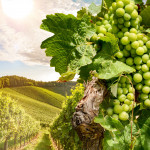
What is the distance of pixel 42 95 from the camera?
195ft

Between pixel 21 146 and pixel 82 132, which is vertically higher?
pixel 82 132

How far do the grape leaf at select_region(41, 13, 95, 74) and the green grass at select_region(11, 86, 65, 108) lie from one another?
5751 centimetres

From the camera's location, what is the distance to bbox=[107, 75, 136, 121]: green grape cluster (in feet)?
3.14

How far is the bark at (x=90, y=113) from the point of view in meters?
0.94

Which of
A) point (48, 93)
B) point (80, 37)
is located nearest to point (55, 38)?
point (80, 37)

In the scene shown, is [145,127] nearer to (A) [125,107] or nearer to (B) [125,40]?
(A) [125,107]

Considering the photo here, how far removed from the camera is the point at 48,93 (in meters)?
62.2

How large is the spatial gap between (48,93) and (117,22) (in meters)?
62.5

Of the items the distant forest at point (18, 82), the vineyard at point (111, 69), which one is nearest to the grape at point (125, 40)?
the vineyard at point (111, 69)

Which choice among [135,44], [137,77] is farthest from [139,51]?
[137,77]

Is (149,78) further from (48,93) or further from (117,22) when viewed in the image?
(48,93)

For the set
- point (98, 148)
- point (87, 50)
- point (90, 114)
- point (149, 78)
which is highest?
point (87, 50)

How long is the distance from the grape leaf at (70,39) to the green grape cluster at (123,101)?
0.80 ft

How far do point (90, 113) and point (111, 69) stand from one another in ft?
0.91
